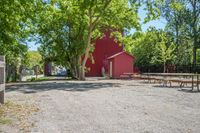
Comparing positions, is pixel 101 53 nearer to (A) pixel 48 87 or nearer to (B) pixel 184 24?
(B) pixel 184 24

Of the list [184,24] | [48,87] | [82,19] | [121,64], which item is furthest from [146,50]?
[48,87]

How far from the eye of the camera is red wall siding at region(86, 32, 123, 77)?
2058 inches

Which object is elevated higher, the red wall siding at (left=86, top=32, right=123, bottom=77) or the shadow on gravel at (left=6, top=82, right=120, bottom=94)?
the red wall siding at (left=86, top=32, right=123, bottom=77)

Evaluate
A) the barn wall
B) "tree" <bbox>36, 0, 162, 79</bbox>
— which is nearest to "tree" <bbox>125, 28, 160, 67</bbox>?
the barn wall

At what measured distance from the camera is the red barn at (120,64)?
43406 millimetres

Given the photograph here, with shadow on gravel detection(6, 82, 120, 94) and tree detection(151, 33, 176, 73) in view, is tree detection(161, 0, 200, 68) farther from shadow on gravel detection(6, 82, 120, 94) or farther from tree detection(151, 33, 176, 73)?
shadow on gravel detection(6, 82, 120, 94)

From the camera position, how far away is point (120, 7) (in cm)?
3372

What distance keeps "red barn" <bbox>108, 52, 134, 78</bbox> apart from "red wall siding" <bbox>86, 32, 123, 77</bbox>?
8.06 m

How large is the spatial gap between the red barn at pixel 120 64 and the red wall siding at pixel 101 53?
8.06 meters

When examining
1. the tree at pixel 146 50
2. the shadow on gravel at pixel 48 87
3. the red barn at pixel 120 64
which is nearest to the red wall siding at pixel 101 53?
the tree at pixel 146 50

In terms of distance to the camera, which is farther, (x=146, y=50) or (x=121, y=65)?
(x=146, y=50)

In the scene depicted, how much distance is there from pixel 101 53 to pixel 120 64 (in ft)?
31.4

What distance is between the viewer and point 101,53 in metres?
52.8

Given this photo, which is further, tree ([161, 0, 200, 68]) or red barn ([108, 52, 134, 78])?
tree ([161, 0, 200, 68])
